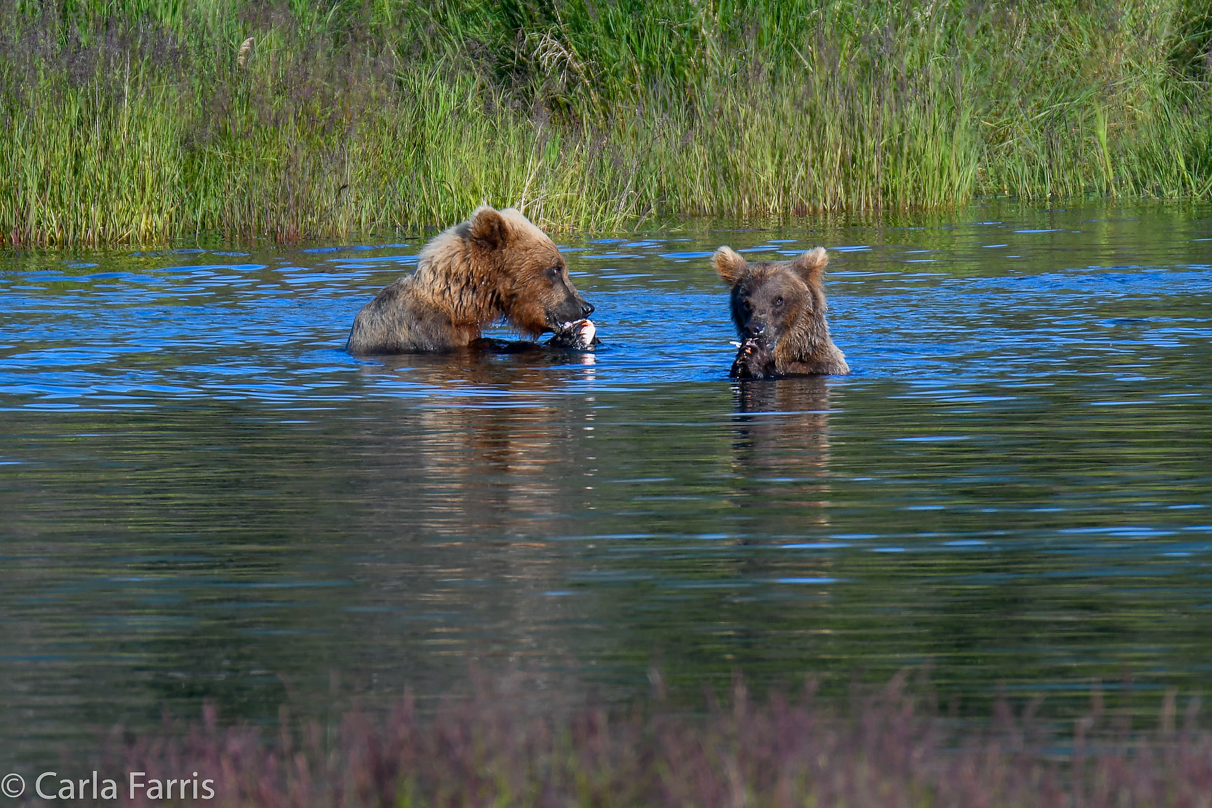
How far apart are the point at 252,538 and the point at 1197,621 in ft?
9.27

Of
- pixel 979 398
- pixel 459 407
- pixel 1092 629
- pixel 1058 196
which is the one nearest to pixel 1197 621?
pixel 1092 629

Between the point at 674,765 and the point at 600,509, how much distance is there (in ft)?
10.1

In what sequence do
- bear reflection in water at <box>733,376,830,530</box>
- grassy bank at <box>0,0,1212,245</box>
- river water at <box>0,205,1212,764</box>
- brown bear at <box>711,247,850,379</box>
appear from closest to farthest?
river water at <box>0,205,1212,764</box>
bear reflection in water at <box>733,376,830,530</box>
brown bear at <box>711,247,850,379</box>
grassy bank at <box>0,0,1212,245</box>

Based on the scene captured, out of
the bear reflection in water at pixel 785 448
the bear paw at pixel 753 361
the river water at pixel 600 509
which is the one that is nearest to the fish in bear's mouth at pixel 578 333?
the river water at pixel 600 509

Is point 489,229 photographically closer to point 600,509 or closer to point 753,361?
point 753,361

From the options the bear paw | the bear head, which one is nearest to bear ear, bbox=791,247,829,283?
the bear paw

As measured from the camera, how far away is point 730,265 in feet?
31.2

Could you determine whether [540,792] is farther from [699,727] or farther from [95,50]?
[95,50]

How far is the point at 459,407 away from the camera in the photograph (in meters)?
8.46

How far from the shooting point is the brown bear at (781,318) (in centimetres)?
912

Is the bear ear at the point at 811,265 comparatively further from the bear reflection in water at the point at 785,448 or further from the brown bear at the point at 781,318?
the bear reflection in water at the point at 785,448

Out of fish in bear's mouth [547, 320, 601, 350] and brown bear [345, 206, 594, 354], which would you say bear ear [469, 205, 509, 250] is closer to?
brown bear [345, 206, 594, 354]

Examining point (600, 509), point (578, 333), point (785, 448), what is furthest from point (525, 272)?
point (600, 509)

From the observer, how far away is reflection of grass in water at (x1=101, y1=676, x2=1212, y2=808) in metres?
2.75
